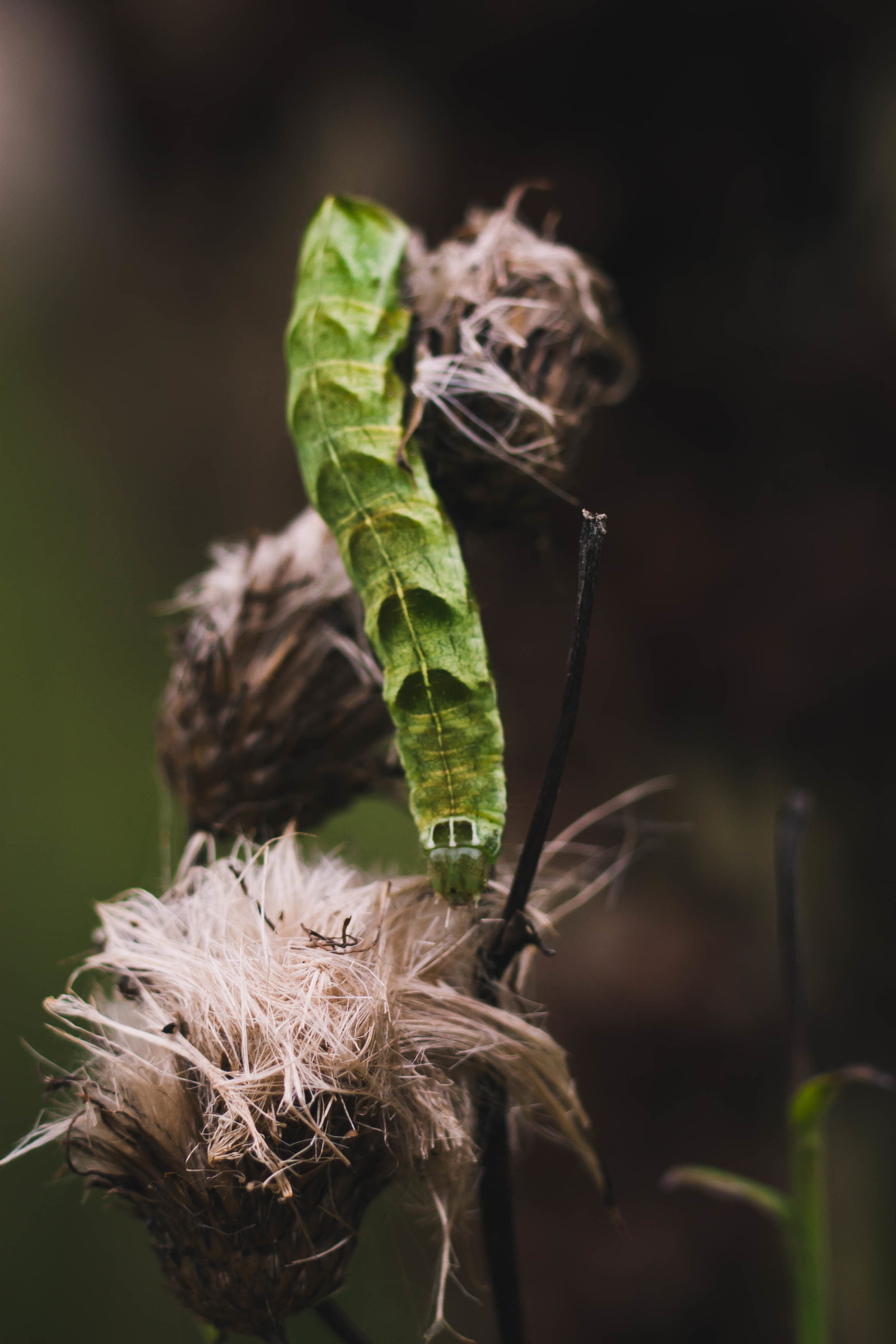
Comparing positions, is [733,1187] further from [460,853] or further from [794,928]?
[460,853]

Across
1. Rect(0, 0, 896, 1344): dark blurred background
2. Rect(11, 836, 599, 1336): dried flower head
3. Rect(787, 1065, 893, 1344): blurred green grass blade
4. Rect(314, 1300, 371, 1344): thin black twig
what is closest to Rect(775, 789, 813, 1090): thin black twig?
Rect(787, 1065, 893, 1344): blurred green grass blade

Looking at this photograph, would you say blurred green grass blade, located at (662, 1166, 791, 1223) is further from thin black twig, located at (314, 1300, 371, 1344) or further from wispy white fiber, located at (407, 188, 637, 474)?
wispy white fiber, located at (407, 188, 637, 474)

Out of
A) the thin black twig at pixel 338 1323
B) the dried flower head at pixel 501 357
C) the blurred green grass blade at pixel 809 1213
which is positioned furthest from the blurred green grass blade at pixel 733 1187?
the dried flower head at pixel 501 357

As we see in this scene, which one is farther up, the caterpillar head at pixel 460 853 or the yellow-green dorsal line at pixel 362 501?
the yellow-green dorsal line at pixel 362 501

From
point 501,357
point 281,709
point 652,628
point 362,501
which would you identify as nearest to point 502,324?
point 501,357

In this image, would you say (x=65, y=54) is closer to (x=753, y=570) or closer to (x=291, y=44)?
(x=291, y=44)

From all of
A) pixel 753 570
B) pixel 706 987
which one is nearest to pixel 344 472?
pixel 753 570

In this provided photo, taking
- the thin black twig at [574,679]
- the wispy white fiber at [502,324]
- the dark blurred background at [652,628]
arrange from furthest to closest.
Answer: the dark blurred background at [652,628]
the wispy white fiber at [502,324]
the thin black twig at [574,679]

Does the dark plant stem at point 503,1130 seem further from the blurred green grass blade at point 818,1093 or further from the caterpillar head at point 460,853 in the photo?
the blurred green grass blade at point 818,1093
